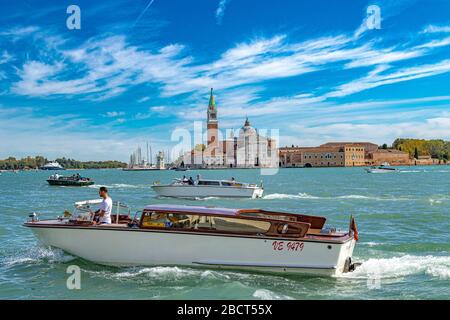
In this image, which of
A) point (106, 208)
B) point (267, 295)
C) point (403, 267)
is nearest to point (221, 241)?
point (267, 295)

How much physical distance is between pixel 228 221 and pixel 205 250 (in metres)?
0.96

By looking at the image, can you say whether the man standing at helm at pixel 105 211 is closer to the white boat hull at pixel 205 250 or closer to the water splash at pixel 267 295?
the white boat hull at pixel 205 250

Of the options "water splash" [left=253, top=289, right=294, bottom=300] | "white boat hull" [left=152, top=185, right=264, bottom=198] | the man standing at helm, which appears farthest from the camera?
"white boat hull" [left=152, top=185, right=264, bottom=198]

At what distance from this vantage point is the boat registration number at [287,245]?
1318cm

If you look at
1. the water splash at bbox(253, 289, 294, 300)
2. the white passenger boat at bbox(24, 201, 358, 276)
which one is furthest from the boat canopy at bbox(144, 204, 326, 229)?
the water splash at bbox(253, 289, 294, 300)

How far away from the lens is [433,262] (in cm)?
1515

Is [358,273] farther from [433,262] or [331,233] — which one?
[433,262]

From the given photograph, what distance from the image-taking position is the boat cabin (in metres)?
13.3

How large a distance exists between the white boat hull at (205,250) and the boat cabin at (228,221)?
0.57 ft

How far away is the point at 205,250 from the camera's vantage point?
13.7m

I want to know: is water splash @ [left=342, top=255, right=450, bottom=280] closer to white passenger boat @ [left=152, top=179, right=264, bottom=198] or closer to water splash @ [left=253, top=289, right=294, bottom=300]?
water splash @ [left=253, top=289, right=294, bottom=300]

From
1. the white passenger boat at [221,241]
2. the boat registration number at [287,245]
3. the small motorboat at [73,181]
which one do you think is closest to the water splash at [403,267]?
the white passenger boat at [221,241]
